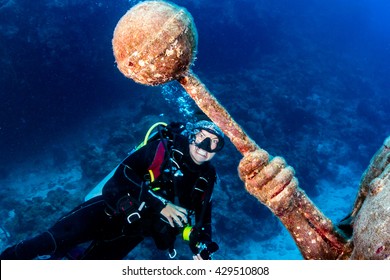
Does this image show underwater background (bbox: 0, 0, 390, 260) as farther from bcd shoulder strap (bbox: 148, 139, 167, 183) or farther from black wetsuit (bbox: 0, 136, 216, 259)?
bcd shoulder strap (bbox: 148, 139, 167, 183)

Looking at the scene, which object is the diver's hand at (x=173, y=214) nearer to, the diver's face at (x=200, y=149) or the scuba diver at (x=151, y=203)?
the scuba diver at (x=151, y=203)

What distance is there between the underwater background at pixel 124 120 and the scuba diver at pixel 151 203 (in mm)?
6100

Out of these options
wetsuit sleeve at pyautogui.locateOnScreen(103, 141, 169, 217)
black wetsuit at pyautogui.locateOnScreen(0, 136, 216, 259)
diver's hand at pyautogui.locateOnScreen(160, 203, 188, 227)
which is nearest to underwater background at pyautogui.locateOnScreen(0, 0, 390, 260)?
black wetsuit at pyautogui.locateOnScreen(0, 136, 216, 259)

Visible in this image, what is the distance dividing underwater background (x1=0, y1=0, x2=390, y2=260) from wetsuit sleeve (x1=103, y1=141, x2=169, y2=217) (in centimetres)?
690

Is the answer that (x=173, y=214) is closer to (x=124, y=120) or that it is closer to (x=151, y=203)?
(x=151, y=203)

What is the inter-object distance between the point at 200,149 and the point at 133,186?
1.10 m

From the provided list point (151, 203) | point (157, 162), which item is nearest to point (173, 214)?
point (151, 203)

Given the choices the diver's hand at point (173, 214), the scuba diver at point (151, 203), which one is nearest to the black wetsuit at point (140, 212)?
the scuba diver at point (151, 203)

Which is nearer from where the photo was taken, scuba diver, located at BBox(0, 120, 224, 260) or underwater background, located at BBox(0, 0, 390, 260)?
scuba diver, located at BBox(0, 120, 224, 260)

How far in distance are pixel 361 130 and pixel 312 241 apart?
24026 millimetres

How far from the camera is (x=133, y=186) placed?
11.5 ft

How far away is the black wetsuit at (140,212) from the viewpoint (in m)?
3.66

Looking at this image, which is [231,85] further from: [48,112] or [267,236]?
[48,112]

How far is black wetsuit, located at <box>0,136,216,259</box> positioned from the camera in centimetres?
366
